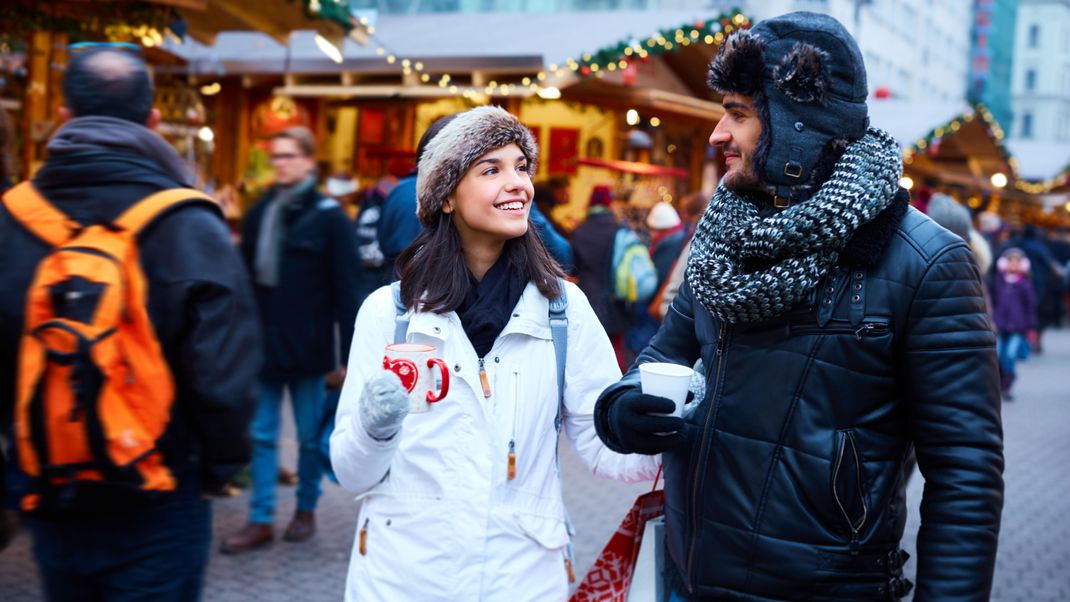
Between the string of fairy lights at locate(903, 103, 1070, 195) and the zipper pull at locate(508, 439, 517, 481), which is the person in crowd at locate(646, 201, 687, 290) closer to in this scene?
the string of fairy lights at locate(903, 103, 1070, 195)

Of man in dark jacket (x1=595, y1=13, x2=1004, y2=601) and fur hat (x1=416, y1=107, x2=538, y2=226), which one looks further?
fur hat (x1=416, y1=107, x2=538, y2=226)

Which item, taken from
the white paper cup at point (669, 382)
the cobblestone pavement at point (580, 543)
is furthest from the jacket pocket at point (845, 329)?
A: the cobblestone pavement at point (580, 543)

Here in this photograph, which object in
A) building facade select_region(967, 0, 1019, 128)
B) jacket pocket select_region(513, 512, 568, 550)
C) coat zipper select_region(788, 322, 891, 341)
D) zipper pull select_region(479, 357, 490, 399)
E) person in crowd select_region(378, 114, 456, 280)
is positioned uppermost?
building facade select_region(967, 0, 1019, 128)

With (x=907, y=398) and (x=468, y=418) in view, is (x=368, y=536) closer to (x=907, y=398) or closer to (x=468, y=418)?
(x=468, y=418)

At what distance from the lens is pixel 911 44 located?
51.2 m

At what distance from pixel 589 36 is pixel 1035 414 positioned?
7767mm

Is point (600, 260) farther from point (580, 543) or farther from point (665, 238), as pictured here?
point (580, 543)

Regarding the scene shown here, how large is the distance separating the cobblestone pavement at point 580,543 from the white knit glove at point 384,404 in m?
3.08

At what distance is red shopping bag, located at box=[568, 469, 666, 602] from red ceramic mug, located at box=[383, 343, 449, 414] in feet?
1.90

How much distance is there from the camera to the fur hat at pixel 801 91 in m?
2.37

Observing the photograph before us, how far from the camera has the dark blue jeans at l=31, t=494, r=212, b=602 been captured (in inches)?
111

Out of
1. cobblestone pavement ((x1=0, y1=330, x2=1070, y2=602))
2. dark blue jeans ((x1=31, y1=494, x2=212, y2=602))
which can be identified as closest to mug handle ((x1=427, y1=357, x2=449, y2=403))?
dark blue jeans ((x1=31, y1=494, x2=212, y2=602))

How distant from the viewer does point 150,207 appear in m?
2.88

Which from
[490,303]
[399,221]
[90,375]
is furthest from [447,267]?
[399,221]
